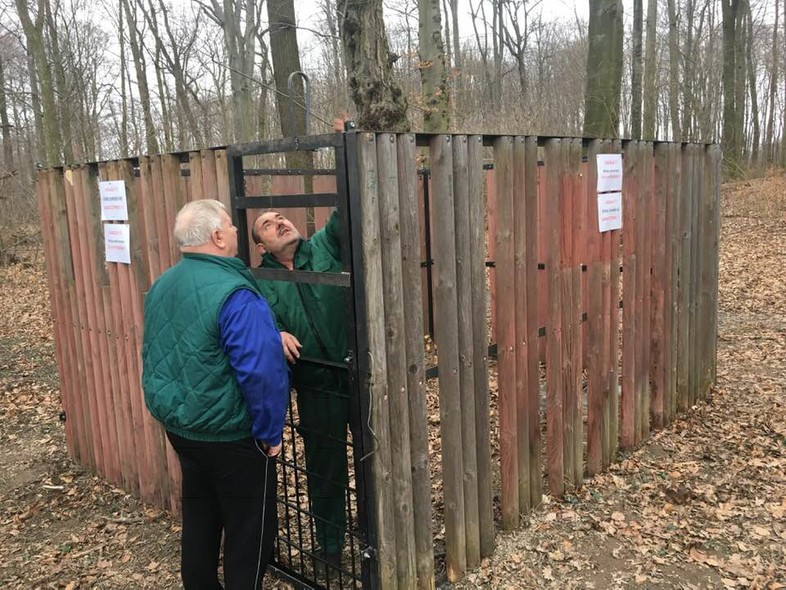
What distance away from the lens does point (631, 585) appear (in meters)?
3.39

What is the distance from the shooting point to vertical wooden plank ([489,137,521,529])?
3.49 meters

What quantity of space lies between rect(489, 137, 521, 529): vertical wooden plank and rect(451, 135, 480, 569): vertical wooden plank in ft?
1.10

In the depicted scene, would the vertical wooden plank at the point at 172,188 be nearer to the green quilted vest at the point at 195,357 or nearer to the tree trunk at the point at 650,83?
the green quilted vest at the point at 195,357

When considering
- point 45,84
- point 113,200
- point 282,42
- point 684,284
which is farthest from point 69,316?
point 45,84

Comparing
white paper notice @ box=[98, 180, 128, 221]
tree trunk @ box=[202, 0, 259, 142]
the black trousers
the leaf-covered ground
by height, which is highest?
tree trunk @ box=[202, 0, 259, 142]

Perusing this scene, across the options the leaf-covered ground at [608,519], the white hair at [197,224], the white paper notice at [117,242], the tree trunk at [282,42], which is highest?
the tree trunk at [282,42]

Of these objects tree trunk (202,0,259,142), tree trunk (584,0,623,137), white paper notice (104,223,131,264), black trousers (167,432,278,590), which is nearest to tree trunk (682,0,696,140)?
tree trunk (584,0,623,137)

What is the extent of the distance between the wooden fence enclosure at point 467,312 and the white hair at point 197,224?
585 millimetres

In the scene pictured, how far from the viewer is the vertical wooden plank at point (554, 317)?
3.82m

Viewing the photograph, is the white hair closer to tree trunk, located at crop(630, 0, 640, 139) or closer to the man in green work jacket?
the man in green work jacket

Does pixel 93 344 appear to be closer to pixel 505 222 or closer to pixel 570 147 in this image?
pixel 505 222

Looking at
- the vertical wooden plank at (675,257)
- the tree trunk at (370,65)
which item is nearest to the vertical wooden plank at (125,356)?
the tree trunk at (370,65)

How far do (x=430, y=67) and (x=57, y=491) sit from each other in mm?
6776

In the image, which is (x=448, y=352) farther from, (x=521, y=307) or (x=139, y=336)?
(x=139, y=336)
